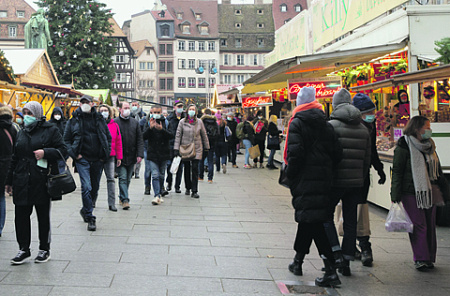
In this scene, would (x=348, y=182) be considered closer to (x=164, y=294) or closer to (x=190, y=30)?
(x=164, y=294)

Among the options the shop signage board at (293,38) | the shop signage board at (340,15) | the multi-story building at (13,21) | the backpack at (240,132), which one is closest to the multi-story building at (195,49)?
the multi-story building at (13,21)

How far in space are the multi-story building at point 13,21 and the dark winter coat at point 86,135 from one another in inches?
2656

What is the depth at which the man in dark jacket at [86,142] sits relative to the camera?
8344 millimetres

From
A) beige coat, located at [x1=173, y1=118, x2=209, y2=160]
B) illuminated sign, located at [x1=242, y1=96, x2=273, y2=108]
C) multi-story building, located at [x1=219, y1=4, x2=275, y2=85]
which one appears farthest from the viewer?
multi-story building, located at [x1=219, y1=4, x2=275, y2=85]

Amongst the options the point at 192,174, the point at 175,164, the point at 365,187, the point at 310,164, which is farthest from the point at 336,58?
the point at 310,164

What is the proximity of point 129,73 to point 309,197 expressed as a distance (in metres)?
77.8

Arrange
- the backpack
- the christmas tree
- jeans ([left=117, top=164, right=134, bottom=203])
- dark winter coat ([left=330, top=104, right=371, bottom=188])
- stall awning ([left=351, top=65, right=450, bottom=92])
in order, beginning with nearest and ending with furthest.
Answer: dark winter coat ([left=330, top=104, right=371, bottom=188]) → stall awning ([left=351, top=65, right=450, bottom=92]) → jeans ([left=117, top=164, right=134, bottom=203]) → the backpack → the christmas tree

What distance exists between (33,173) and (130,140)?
4008 mm

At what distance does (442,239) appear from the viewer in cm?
796

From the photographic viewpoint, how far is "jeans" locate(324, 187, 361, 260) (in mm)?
5906

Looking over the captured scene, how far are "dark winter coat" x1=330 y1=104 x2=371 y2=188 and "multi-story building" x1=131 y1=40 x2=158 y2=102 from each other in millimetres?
82725

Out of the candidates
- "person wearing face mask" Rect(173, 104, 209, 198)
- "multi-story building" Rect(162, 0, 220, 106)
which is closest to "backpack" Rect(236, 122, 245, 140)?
"person wearing face mask" Rect(173, 104, 209, 198)

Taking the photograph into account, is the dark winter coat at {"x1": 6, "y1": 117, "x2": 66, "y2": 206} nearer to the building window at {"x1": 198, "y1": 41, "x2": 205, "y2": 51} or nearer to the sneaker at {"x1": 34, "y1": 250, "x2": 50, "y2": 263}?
the sneaker at {"x1": 34, "y1": 250, "x2": 50, "y2": 263}

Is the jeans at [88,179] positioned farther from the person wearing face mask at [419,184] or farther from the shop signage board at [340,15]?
the shop signage board at [340,15]
